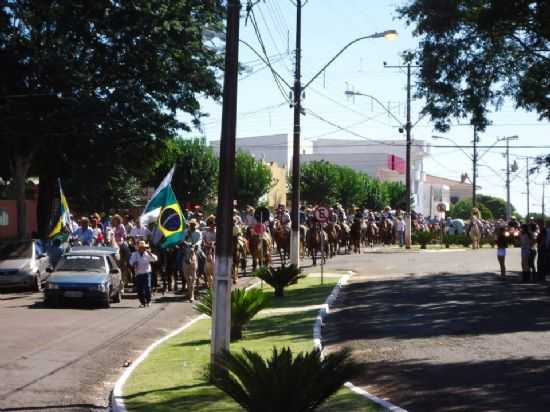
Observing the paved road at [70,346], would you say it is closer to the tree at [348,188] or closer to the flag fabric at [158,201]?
the flag fabric at [158,201]

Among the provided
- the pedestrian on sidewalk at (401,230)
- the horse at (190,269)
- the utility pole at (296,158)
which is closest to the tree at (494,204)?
the pedestrian on sidewalk at (401,230)

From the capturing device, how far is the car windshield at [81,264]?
23.9 meters

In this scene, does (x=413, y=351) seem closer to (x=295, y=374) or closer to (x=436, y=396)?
(x=436, y=396)

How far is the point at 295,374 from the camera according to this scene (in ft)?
29.3

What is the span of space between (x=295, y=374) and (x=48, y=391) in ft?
14.2

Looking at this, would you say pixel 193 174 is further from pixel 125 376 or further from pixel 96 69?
pixel 125 376

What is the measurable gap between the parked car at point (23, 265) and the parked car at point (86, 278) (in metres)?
2.79

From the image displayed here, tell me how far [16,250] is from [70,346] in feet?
40.9

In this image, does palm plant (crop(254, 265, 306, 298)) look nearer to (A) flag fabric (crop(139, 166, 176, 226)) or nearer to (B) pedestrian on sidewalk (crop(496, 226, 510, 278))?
(A) flag fabric (crop(139, 166, 176, 226))

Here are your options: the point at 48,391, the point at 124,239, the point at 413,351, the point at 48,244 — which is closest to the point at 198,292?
the point at 124,239

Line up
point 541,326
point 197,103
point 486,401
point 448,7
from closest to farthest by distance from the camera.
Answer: point 486,401
point 541,326
point 448,7
point 197,103

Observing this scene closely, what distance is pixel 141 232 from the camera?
2758cm

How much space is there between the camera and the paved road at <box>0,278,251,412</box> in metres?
11.7

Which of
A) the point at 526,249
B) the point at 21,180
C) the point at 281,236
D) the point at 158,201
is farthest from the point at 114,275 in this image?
the point at 21,180
